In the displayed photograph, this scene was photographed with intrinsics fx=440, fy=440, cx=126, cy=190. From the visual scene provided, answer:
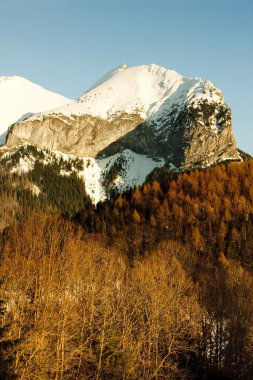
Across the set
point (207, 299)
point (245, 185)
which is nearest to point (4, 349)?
point (207, 299)

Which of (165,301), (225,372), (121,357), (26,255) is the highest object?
(26,255)

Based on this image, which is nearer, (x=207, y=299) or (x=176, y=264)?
(x=207, y=299)

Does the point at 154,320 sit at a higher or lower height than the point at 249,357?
higher

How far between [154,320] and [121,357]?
26.7 ft

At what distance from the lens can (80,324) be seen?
121 ft

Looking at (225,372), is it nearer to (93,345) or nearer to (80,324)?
(93,345)

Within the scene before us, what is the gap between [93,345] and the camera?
39.1 metres

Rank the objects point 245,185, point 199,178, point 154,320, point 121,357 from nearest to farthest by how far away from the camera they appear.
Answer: point 121,357 < point 154,320 < point 245,185 < point 199,178

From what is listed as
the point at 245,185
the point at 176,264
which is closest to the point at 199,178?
the point at 245,185

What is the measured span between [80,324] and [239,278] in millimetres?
32215

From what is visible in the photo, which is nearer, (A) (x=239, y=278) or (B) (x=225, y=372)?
(B) (x=225, y=372)

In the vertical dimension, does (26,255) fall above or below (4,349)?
above

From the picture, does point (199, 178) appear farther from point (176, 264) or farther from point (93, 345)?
point (93, 345)

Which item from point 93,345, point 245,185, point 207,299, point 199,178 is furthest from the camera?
point 199,178
